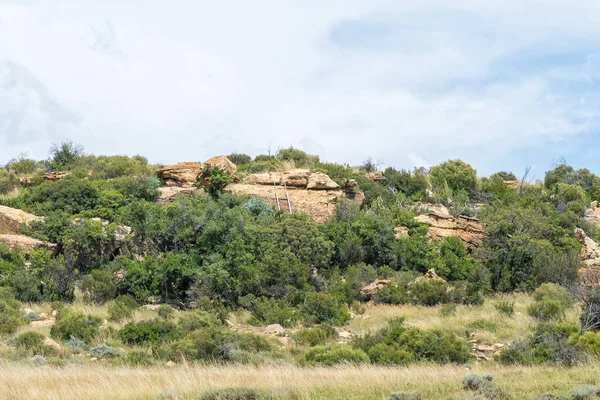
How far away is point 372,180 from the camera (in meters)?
38.7

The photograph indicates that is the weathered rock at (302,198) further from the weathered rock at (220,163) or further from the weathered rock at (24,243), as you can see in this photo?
the weathered rock at (24,243)

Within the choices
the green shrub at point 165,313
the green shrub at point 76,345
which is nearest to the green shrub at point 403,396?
the green shrub at point 76,345

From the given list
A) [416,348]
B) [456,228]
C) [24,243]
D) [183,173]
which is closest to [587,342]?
[416,348]

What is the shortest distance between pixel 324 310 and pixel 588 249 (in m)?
16.5

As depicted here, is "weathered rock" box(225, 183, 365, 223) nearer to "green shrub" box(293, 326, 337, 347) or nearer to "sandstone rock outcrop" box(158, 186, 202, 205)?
"sandstone rock outcrop" box(158, 186, 202, 205)

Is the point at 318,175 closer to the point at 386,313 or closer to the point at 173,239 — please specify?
the point at 173,239

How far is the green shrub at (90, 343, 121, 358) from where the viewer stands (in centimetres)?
1416

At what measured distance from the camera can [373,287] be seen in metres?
23.5

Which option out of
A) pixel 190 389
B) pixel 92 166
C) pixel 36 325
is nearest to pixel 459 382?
pixel 190 389

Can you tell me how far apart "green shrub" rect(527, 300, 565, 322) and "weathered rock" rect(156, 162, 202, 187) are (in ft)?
65.5

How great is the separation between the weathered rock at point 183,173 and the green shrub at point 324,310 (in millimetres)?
14943

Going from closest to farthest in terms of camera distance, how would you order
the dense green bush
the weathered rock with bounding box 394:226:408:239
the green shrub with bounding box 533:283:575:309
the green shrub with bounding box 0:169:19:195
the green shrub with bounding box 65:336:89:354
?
1. the dense green bush
2. the green shrub with bounding box 65:336:89:354
3. the green shrub with bounding box 533:283:575:309
4. the weathered rock with bounding box 394:226:408:239
5. the green shrub with bounding box 0:169:19:195

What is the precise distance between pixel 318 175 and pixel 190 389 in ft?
80.1

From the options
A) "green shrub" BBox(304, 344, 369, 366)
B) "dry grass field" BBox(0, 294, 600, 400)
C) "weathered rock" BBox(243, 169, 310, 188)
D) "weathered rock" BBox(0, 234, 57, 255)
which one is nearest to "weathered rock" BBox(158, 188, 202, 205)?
"weathered rock" BBox(243, 169, 310, 188)
